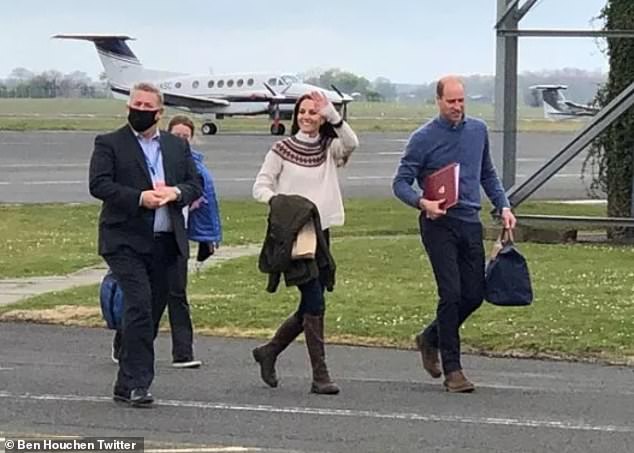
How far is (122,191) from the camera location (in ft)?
27.0

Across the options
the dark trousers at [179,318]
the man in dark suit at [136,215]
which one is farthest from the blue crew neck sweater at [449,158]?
the dark trousers at [179,318]

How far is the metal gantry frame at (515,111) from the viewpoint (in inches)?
703

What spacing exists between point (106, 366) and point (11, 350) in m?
1.08

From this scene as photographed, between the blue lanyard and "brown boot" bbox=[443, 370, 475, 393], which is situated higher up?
the blue lanyard

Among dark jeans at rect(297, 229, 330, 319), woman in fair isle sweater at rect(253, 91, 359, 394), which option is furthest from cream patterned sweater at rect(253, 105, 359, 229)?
dark jeans at rect(297, 229, 330, 319)

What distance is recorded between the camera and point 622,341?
1080cm

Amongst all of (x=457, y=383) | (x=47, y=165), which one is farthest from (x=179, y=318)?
(x=47, y=165)

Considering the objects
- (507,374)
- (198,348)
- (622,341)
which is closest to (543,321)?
(622,341)

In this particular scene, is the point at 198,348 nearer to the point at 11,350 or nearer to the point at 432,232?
the point at 11,350

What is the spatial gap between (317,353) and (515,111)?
10851 mm

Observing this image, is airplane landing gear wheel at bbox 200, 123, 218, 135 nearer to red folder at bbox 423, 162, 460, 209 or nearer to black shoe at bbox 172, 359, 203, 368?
black shoe at bbox 172, 359, 203, 368

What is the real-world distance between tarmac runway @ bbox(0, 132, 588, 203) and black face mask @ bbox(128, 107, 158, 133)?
983cm

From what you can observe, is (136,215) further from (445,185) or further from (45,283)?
(45,283)

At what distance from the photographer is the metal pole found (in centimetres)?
1859
